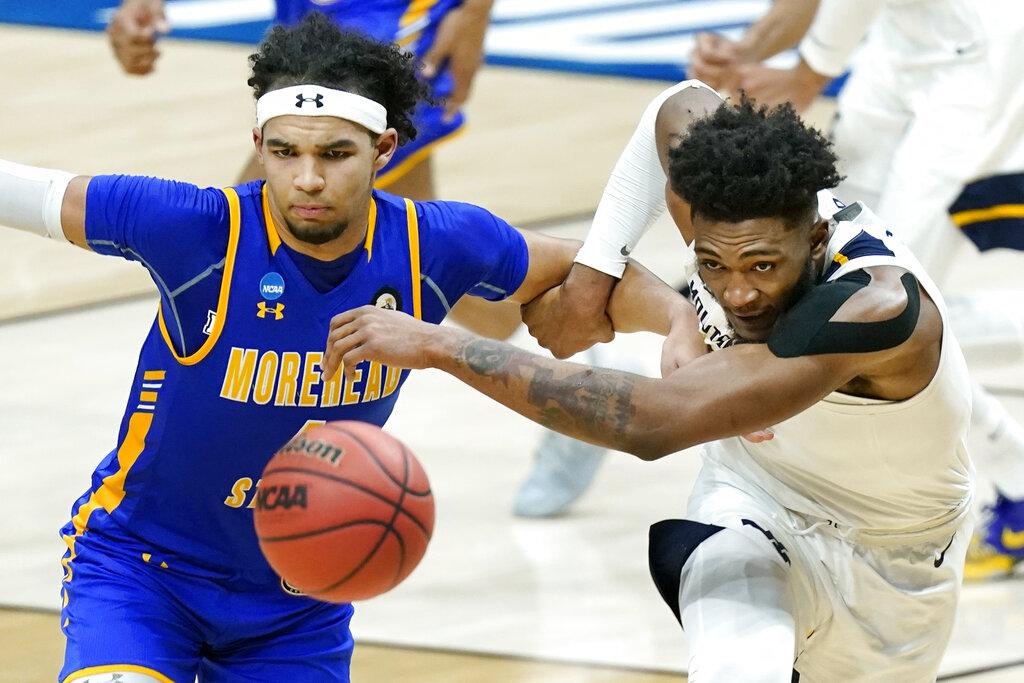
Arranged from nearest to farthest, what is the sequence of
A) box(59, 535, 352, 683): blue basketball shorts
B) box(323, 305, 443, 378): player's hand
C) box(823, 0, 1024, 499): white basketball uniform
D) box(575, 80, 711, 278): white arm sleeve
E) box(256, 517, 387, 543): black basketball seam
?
box(256, 517, 387, 543): black basketball seam < box(323, 305, 443, 378): player's hand < box(59, 535, 352, 683): blue basketball shorts < box(575, 80, 711, 278): white arm sleeve < box(823, 0, 1024, 499): white basketball uniform

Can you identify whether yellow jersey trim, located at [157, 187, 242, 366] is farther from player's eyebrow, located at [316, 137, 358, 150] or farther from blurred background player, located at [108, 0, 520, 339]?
blurred background player, located at [108, 0, 520, 339]

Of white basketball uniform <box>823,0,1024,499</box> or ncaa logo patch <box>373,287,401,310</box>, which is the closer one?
ncaa logo patch <box>373,287,401,310</box>

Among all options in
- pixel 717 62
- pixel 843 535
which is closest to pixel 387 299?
pixel 843 535

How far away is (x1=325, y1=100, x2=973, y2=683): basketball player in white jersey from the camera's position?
3631mm

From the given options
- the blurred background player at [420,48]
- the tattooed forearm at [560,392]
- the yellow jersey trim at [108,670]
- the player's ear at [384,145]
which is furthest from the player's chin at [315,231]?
the blurred background player at [420,48]

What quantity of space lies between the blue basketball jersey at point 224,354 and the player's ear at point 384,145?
0.10m

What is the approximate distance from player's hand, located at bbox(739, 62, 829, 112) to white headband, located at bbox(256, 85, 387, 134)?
88.3 inches

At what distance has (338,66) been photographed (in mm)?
3834

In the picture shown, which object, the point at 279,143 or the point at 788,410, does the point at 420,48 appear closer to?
the point at 279,143

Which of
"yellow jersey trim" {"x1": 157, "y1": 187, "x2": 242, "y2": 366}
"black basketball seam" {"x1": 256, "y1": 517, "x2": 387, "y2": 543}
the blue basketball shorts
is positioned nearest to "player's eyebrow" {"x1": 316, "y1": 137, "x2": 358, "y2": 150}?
"yellow jersey trim" {"x1": 157, "y1": 187, "x2": 242, "y2": 366}

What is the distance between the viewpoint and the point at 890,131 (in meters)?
6.13

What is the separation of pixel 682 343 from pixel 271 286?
3.07ft

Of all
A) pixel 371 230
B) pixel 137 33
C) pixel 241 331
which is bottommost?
pixel 137 33

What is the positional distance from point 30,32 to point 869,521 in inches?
422
